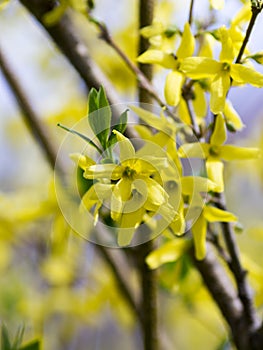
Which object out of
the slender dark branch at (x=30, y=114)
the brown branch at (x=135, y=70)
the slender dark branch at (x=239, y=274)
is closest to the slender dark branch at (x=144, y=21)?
the brown branch at (x=135, y=70)

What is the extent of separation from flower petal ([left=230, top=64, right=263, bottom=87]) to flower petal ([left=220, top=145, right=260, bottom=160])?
0.13m

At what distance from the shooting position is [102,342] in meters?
3.27

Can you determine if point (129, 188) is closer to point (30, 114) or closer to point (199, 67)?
point (199, 67)

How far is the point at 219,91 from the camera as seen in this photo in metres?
0.80

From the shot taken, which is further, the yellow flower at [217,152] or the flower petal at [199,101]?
the flower petal at [199,101]

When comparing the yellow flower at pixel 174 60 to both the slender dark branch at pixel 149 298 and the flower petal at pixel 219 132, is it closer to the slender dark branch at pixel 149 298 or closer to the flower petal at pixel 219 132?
the flower petal at pixel 219 132

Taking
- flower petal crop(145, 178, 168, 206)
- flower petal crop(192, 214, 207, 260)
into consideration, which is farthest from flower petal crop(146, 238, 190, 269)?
flower petal crop(145, 178, 168, 206)

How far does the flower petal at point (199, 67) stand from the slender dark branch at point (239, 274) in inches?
8.1

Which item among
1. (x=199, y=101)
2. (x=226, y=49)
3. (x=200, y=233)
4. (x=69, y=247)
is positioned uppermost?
(x=226, y=49)

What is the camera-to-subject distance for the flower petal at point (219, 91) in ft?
2.60

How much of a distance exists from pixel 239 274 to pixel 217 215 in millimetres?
191

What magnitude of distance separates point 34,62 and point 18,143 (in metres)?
0.65

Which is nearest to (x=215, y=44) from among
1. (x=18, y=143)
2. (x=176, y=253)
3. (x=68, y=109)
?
(x=176, y=253)

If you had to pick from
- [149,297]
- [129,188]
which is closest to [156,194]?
[129,188]
